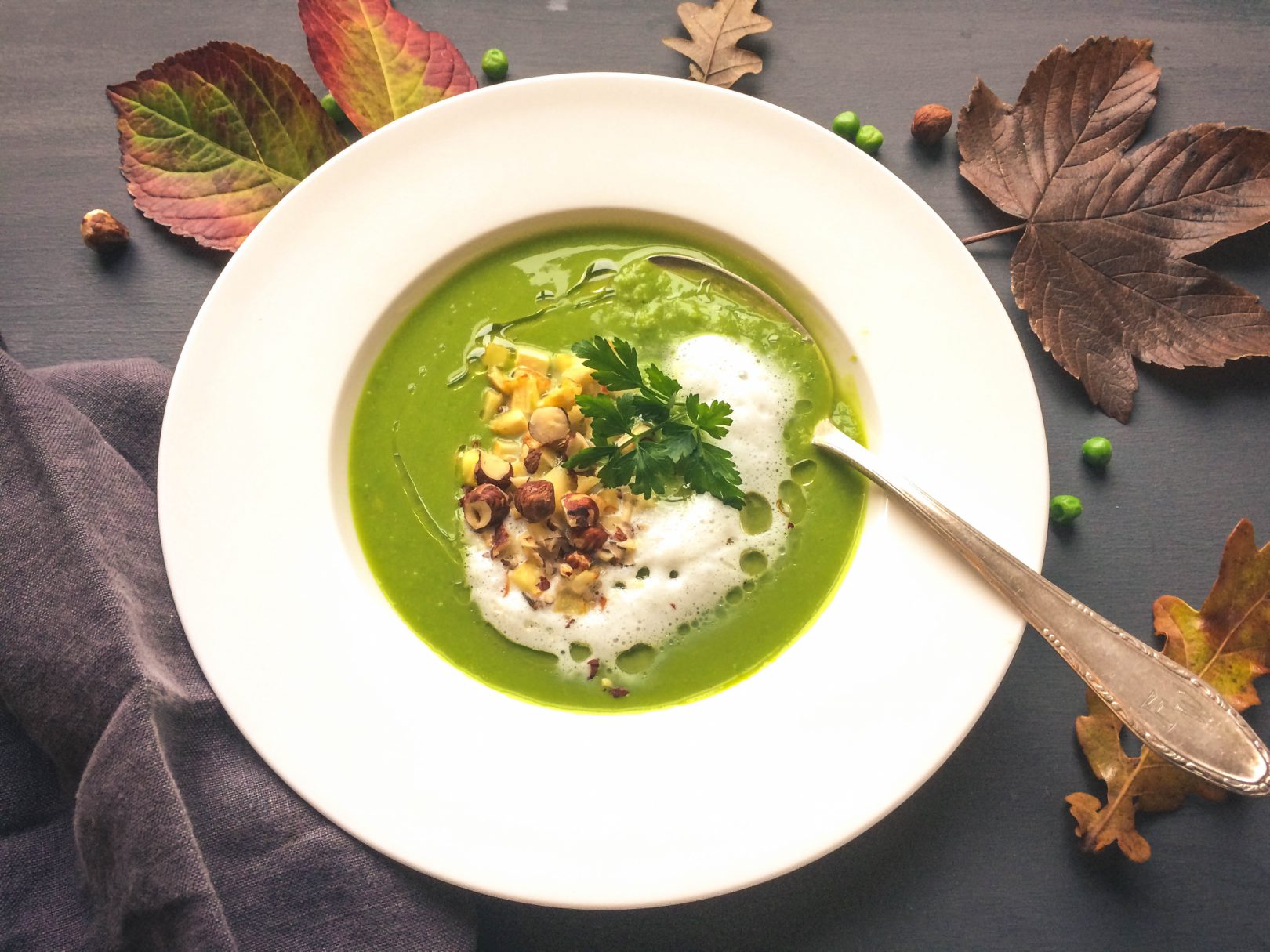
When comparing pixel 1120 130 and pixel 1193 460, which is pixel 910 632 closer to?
pixel 1193 460

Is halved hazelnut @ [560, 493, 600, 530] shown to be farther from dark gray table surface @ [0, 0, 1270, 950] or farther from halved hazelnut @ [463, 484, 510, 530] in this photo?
dark gray table surface @ [0, 0, 1270, 950]

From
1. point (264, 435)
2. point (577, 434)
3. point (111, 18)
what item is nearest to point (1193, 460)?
point (577, 434)

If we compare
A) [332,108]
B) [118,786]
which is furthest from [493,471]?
[332,108]

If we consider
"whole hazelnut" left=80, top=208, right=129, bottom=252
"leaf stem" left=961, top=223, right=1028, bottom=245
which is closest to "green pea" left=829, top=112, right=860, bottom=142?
"leaf stem" left=961, top=223, right=1028, bottom=245

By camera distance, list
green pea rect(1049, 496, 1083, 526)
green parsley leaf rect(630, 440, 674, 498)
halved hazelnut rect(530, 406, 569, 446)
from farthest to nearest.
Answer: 1. green pea rect(1049, 496, 1083, 526)
2. halved hazelnut rect(530, 406, 569, 446)
3. green parsley leaf rect(630, 440, 674, 498)

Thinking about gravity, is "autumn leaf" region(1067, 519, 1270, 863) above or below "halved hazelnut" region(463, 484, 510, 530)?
below

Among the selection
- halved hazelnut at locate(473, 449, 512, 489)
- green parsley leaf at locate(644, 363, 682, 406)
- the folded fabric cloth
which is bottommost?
the folded fabric cloth

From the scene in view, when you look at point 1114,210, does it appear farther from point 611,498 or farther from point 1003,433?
point 611,498
